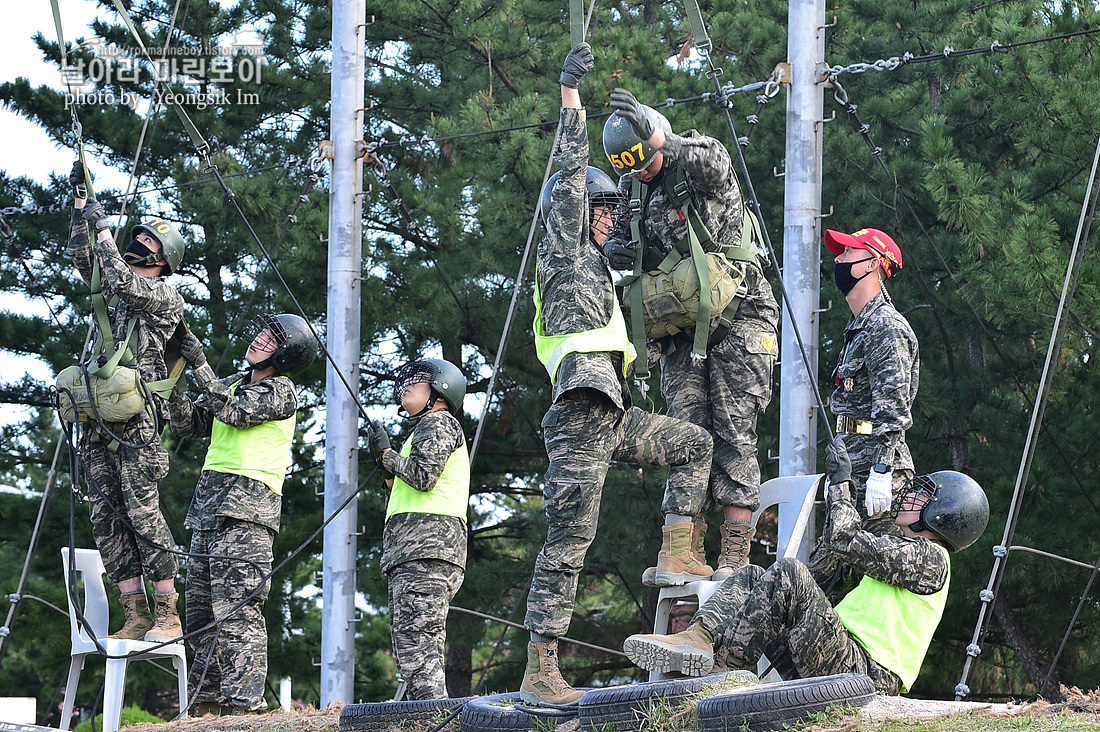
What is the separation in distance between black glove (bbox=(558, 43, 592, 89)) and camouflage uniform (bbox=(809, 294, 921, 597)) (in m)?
1.91

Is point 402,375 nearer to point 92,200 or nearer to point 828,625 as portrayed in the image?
point 92,200

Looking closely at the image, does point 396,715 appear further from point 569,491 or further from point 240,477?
point 240,477

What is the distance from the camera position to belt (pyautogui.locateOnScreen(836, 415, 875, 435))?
6625 mm

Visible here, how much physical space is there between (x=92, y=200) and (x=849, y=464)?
469 cm

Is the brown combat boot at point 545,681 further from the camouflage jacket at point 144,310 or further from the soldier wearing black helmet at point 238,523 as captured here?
the camouflage jacket at point 144,310

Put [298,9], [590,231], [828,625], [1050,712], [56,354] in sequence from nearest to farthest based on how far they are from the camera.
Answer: [1050,712] < [828,625] < [590,231] < [56,354] < [298,9]

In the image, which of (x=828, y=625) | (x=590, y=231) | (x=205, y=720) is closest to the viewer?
(x=828, y=625)

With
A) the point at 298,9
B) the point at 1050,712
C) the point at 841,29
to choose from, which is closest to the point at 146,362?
the point at 1050,712

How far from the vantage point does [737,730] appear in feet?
16.0

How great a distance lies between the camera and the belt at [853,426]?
261 inches

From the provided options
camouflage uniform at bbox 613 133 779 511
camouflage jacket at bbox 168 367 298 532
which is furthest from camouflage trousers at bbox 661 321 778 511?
camouflage jacket at bbox 168 367 298 532

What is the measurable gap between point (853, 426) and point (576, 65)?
223cm

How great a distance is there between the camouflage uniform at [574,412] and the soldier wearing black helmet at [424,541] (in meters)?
1.64

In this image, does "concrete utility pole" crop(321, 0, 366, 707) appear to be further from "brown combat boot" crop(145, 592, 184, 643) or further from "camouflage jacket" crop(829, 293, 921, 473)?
"camouflage jacket" crop(829, 293, 921, 473)
